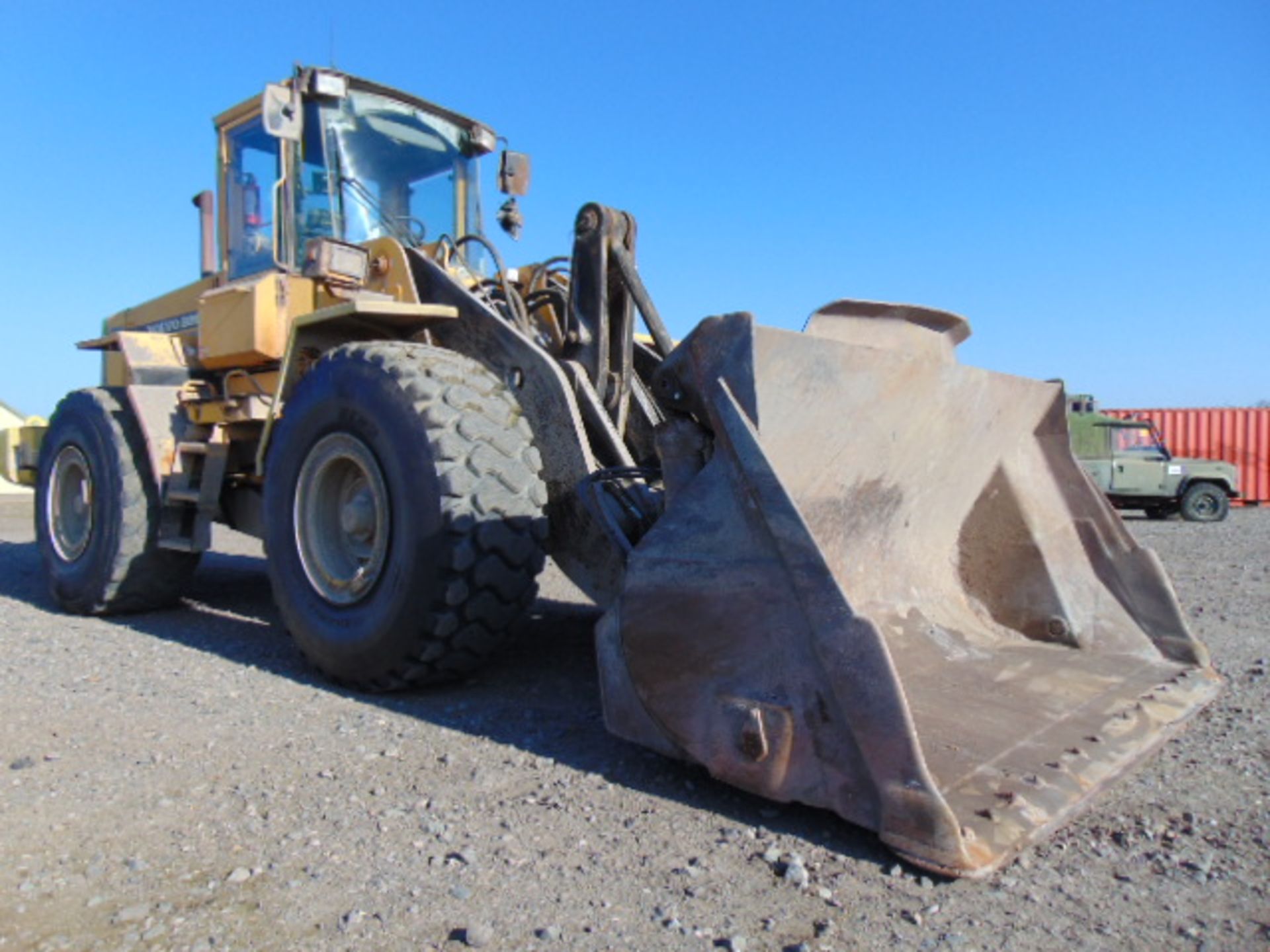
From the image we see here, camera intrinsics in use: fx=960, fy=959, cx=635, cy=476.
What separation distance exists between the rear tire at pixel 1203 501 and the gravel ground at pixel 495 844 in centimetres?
1512

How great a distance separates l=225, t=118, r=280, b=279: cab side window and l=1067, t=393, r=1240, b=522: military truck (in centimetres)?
1501

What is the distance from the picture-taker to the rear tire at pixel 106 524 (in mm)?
5266

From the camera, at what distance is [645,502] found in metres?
3.45

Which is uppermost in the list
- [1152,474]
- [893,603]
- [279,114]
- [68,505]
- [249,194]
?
[279,114]

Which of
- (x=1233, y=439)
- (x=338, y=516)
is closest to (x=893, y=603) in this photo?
(x=338, y=516)

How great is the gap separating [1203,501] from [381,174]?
1645cm

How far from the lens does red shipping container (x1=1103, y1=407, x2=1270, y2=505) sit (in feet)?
72.7

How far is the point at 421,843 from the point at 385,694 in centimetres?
133

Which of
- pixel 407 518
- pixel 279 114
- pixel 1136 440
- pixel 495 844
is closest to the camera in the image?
pixel 495 844

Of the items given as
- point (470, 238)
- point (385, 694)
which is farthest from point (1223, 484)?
point (385, 694)

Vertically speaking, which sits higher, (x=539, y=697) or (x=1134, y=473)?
(x=1134, y=473)

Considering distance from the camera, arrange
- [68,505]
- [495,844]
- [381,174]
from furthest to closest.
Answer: [68,505] → [381,174] → [495,844]

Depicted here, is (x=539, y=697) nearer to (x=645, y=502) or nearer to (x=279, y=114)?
(x=645, y=502)

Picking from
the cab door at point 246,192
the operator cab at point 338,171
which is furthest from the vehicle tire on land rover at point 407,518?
the cab door at point 246,192
